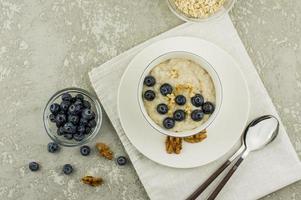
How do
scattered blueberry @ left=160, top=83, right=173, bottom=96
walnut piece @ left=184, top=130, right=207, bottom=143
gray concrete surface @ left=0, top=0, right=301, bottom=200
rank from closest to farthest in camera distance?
scattered blueberry @ left=160, top=83, right=173, bottom=96, walnut piece @ left=184, top=130, right=207, bottom=143, gray concrete surface @ left=0, top=0, right=301, bottom=200

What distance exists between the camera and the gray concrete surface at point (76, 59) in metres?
1.58

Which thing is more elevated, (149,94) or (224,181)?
(149,94)

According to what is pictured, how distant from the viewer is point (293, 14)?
1618mm

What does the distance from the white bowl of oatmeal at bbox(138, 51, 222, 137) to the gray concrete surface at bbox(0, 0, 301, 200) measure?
22 centimetres

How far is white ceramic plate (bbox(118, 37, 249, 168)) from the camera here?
4.80 feet

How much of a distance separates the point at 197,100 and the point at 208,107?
0.04 m

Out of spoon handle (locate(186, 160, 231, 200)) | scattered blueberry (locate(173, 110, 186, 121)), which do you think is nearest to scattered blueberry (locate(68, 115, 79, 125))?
scattered blueberry (locate(173, 110, 186, 121))

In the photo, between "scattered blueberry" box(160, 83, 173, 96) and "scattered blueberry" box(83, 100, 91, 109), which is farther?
"scattered blueberry" box(83, 100, 91, 109)

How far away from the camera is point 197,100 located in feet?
4.45

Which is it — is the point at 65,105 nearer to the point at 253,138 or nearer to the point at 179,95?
the point at 179,95

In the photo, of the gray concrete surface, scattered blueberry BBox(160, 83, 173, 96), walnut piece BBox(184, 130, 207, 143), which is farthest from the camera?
the gray concrete surface

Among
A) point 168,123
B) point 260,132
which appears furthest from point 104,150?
point 260,132

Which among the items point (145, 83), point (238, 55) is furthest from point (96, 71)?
point (238, 55)

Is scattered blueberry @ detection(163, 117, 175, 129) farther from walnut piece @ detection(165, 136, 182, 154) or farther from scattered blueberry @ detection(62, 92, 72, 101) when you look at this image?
scattered blueberry @ detection(62, 92, 72, 101)
